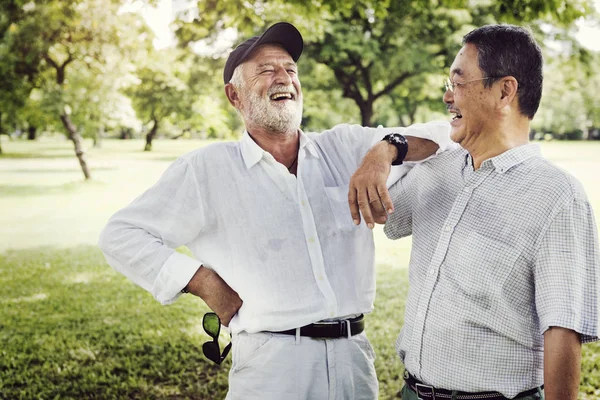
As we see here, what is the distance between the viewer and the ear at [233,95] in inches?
110

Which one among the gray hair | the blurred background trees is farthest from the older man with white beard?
the blurred background trees

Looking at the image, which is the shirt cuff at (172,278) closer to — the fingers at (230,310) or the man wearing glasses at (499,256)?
the fingers at (230,310)

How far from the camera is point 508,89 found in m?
2.07

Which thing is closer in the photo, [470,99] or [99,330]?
[470,99]

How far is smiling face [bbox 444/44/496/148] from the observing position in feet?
6.91

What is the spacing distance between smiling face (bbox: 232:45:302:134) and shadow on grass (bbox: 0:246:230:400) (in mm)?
3101

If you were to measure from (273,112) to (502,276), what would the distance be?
4.17ft

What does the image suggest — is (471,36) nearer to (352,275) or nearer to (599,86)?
(352,275)

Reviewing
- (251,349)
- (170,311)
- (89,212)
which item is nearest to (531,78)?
(251,349)

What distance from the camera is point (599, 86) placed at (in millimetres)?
54906

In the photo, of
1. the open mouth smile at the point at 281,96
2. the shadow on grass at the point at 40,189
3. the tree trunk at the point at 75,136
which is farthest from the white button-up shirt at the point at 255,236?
the tree trunk at the point at 75,136

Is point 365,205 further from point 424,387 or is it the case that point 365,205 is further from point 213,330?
point 213,330

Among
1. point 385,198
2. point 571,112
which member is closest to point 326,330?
point 385,198

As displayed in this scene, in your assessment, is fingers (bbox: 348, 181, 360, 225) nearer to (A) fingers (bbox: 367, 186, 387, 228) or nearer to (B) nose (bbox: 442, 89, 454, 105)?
(A) fingers (bbox: 367, 186, 387, 228)
